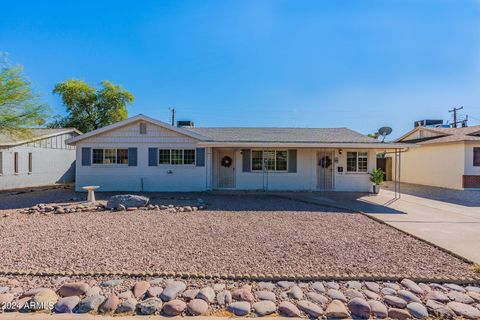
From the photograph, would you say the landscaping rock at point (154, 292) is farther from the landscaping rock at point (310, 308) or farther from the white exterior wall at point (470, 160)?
the white exterior wall at point (470, 160)

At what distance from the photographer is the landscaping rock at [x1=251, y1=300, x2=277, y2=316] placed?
9.41ft

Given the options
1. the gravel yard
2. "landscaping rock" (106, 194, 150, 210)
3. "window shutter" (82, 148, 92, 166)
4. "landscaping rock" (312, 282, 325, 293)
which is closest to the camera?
"landscaping rock" (312, 282, 325, 293)

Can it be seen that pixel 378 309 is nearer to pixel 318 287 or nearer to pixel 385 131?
pixel 318 287

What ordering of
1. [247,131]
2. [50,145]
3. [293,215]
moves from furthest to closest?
[50,145], [247,131], [293,215]

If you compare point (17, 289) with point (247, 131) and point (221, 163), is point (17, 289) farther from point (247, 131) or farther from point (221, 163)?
point (247, 131)

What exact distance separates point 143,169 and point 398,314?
38.4ft

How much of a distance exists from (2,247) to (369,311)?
619 centimetres

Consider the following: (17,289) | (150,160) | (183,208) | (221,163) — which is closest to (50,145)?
(150,160)

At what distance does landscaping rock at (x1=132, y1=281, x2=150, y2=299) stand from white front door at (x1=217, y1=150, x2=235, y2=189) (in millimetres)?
9737

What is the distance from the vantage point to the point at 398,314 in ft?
9.41

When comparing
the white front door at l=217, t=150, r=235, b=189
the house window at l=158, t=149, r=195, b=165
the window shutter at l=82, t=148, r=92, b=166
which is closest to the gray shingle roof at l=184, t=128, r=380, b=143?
the white front door at l=217, t=150, r=235, b=189

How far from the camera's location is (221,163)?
43.2ft

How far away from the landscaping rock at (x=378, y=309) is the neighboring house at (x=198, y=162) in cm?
923

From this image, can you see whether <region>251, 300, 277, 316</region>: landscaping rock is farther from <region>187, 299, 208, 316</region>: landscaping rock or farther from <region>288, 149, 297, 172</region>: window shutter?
<region>288, 149, 297, 172</region>: window shutter
